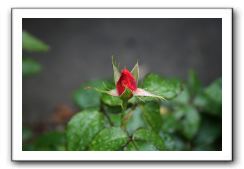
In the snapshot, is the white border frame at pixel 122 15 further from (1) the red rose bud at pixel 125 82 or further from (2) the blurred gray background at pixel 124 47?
(2) the blurred gray background at pixel 124 47

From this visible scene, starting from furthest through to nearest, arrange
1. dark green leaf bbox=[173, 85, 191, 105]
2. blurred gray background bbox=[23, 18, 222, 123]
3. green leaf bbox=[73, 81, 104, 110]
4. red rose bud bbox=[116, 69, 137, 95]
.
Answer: blurred gray background bbox=[23, 18, 222, 123] → dark green leaf bbox=[173, 85, 191, 105] → green leaf bbox=[73, 81, 104, 110] → red rose bud bbox=[116, 69, 137, 95]

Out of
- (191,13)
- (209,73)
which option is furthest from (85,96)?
(209,73)

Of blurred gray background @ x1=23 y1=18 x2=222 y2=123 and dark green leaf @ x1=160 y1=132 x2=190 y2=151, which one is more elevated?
blurred gray background @ x1=23 y1=18 x2=222 y2=123

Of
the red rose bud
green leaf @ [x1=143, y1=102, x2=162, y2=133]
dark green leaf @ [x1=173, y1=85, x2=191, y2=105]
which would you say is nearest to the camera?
the red rose bud

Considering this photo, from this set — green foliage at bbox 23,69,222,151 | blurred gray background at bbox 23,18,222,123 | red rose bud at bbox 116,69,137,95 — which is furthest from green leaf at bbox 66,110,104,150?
blurred gray background at bbox 23,18,222,123

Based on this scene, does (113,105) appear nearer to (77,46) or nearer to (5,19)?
(5,19)

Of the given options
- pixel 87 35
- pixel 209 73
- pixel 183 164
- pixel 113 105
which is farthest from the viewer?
pixel 87 35

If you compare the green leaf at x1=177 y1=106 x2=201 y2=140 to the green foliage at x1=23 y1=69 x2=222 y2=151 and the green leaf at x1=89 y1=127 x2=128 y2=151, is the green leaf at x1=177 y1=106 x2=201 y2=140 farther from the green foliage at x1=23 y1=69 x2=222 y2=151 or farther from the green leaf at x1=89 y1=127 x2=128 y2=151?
the green leaf at x1=89 y1=127 x2=128 y2=151
